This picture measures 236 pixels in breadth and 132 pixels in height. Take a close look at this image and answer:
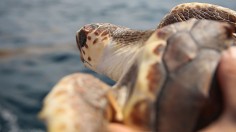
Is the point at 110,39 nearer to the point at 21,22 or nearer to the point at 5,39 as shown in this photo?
the point at 5,39

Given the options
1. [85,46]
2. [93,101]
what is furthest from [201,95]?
[85,46]

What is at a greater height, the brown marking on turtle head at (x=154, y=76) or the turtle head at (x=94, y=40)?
the brown marking on turtle head at (x=154, y=76)

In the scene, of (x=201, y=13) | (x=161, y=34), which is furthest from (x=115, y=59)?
(x=161, y=34)

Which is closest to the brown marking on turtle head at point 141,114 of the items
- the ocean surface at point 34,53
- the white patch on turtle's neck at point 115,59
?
the white patch on turtle's neck at point 115,59

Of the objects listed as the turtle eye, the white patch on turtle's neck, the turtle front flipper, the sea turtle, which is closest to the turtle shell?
the sea turtle

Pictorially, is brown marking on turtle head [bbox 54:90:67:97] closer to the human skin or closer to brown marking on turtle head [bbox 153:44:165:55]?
the human skin

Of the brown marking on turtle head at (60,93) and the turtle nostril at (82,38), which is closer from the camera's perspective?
the brown marking on turtle head at (60,93)

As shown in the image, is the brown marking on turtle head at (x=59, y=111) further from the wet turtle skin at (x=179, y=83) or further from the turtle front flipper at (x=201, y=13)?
the turtle front flipper at (x=201, y=13)
